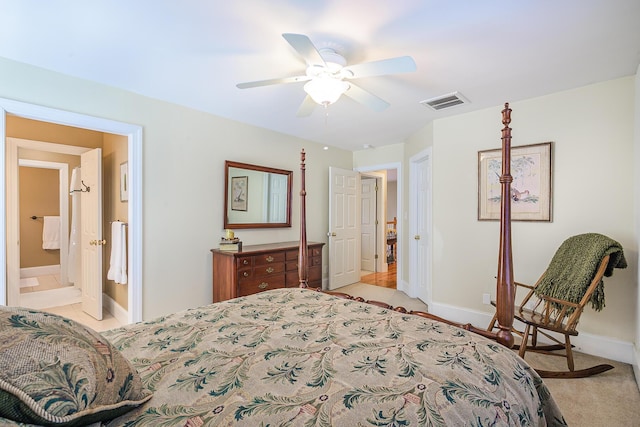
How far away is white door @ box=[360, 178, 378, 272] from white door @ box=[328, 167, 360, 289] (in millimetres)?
1141

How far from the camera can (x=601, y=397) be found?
201cm

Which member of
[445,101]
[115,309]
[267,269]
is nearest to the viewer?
[445,101]

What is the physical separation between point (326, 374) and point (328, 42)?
1880mm

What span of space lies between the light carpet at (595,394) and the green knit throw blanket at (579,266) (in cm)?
53

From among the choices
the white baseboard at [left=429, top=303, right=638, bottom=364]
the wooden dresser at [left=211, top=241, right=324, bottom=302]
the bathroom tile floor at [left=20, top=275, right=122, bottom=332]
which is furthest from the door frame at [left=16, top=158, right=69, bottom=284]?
the white baseboard at [left=429, top=303, right=638, bottom=364]

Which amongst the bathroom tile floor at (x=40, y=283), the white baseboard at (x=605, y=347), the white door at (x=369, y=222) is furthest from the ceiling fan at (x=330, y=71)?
the bathroom tile floor at (x=40, y=283)

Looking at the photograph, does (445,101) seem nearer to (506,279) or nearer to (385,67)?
(385,67)

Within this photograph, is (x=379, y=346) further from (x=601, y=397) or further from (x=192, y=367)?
(x=601, y=397)

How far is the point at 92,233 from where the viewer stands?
3.45 metres

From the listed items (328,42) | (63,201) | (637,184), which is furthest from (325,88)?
(63,201)

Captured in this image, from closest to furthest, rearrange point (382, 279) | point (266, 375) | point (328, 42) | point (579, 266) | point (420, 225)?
point (266, 375)
point (328, 42)
point (579, 266)
point (420, 225)
point (382, 279)

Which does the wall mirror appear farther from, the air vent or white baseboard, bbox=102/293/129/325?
the air vent

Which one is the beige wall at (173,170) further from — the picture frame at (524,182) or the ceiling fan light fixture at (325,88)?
the picture frame at (524,182)

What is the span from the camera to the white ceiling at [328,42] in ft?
5.34
